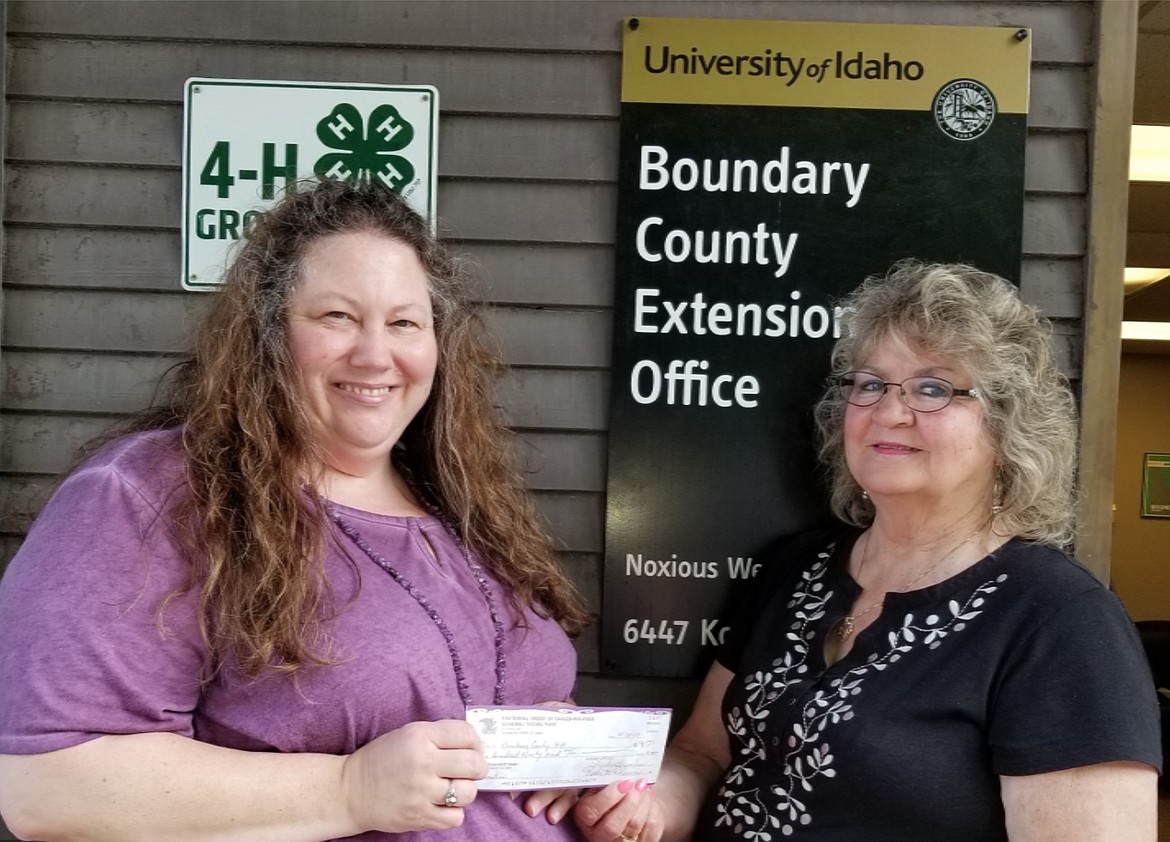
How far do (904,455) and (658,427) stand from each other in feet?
1.78

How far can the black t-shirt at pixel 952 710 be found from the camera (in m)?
1.51

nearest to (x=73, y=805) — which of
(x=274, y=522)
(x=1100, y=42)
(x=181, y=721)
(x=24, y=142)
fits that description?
(x=181, y=721)

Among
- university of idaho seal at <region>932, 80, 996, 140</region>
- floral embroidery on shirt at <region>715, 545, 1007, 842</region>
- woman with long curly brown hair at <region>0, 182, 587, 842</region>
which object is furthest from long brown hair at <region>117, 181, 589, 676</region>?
university of idaho seal at <region>932, 80, 996, 140</region>

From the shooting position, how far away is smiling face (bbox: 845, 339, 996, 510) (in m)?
1.72

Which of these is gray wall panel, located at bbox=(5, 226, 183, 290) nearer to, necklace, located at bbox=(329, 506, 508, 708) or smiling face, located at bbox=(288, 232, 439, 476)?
smiling face, located at bbox=(288, 232, 439, 476)

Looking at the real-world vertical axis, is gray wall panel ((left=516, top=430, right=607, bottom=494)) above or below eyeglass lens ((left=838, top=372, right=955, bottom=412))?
below

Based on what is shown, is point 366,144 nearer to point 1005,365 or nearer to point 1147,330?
point 1005,365

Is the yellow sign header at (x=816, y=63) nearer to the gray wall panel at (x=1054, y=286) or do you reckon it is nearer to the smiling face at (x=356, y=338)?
the gray wall panel at (x=1054, y=286)

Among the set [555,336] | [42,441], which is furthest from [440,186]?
[42,441]

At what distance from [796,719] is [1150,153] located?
12.5ft

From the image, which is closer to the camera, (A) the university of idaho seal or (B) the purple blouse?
(B) the purple blouse

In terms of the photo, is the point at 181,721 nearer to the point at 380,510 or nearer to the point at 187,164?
the point at 380,510

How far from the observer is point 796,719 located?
1.72 metres

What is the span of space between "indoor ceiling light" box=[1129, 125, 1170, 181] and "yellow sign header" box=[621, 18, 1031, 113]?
237cm
